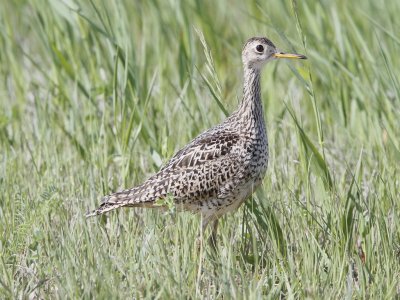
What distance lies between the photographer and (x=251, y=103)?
19.2 feet

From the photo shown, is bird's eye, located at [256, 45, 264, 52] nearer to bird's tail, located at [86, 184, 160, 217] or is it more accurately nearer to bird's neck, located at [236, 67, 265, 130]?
bird's neck, located at [236, 67, 265, 130]

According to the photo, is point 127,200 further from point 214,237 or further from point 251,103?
point 251,103

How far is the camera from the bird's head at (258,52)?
19.6 feet

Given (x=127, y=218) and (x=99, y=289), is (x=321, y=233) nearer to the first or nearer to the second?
(x=127, y=218)

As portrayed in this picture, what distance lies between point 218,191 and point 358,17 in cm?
334

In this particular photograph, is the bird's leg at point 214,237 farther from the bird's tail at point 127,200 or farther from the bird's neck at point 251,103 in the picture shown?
the bird's neck at point 251,103

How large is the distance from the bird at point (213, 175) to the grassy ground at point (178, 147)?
11cm

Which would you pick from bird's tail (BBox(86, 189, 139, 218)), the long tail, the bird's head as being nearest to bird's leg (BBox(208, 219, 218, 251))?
the long tail

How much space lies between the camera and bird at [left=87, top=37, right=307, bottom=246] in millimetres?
5543

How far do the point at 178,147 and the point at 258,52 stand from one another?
121cm

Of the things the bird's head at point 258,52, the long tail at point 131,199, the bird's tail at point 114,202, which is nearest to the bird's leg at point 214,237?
the long tail at point 131,199

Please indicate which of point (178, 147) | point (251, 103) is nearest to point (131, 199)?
point (251, 103)

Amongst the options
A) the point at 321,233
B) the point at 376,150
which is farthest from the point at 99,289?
the point at 376,150

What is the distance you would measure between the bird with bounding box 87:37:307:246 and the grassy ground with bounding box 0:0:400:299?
0.36ft
